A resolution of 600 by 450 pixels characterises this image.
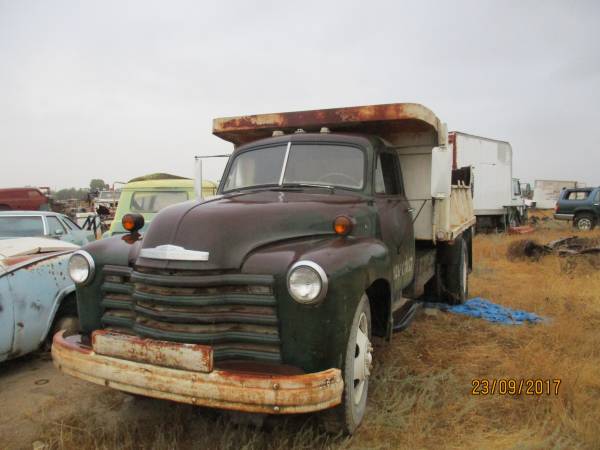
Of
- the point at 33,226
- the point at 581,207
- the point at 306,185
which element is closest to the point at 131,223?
the point at 306,185

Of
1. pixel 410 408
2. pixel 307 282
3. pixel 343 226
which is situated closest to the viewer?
pixel 307 282

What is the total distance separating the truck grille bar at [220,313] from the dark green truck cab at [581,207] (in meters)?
20.1

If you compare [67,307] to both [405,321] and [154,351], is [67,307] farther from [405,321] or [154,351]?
[405,321]

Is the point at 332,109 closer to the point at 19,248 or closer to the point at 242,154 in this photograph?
the point at 242,154

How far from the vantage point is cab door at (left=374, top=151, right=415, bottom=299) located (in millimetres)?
3918

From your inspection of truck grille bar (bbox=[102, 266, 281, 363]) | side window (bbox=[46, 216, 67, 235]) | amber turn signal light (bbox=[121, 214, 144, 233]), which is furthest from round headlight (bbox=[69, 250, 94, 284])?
side window (bbox=[46, 216, 67, 235])

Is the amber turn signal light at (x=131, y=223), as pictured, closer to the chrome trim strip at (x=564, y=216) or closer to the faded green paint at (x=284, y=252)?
the faded green paint at (x=284, y=252)

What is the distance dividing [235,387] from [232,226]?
0.92m

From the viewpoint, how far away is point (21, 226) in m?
7.13

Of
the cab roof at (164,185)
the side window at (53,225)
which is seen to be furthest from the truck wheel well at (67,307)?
the cab roof at (164,185)

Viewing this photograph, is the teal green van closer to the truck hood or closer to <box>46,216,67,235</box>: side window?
<box>46,216,67,235</box>: side window

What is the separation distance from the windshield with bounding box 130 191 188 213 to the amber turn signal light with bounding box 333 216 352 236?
5882 mm

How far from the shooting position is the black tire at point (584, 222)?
1908 centimetres

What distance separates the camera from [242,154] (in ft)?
14.7
